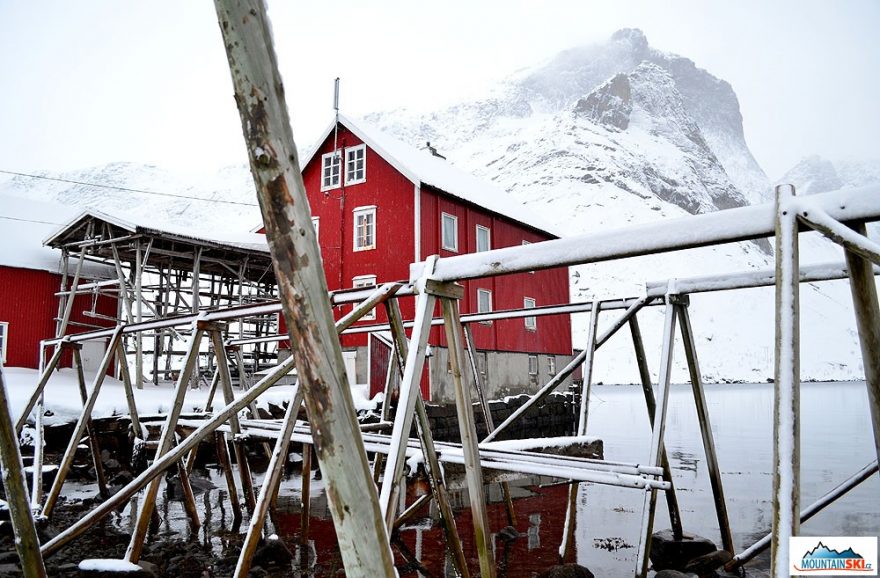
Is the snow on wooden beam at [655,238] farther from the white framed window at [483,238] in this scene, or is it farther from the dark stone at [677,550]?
the white framed window at [483,238]

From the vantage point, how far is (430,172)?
24312mm

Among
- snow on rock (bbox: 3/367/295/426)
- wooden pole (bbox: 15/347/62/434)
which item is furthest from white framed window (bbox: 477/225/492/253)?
wooden pole (bbox: 15/347/62/434)

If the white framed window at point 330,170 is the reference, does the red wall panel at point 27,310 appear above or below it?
below

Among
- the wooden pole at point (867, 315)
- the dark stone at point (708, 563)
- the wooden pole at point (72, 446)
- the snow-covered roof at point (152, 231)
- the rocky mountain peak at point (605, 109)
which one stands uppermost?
the rocky mountain peak at point (605, 109)

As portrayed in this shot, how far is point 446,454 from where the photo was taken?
505 centimetres

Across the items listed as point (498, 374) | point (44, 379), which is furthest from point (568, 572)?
point (498, 374)

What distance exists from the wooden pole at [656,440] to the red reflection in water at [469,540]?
1362mm

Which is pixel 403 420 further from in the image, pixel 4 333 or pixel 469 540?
pixel 4 333

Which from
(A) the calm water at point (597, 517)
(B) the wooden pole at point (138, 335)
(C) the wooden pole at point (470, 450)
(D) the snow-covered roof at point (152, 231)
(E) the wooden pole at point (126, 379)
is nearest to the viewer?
(C) the wooden pole at point (470, 450)

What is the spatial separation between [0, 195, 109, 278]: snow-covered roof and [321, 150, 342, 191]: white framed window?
338 inches

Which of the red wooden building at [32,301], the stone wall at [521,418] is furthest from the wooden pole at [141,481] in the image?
the red wooden building at [32,301]

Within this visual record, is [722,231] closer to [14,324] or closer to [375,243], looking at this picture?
[375,243]

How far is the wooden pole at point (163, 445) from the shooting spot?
577cm

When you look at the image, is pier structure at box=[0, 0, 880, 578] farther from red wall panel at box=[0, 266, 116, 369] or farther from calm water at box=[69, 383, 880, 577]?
red wall panel at box=[0, 266, 116, 369]
